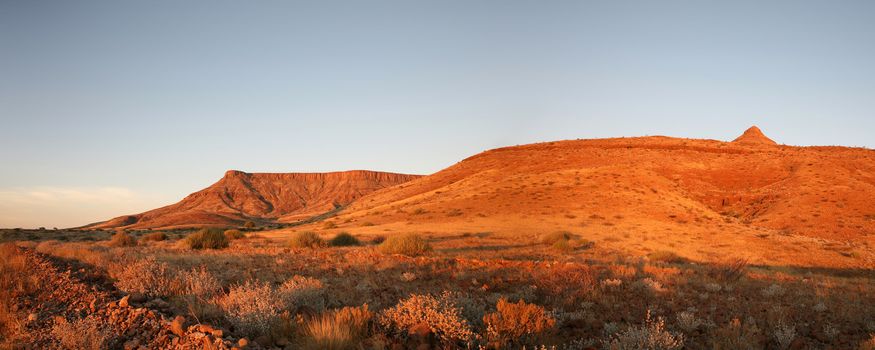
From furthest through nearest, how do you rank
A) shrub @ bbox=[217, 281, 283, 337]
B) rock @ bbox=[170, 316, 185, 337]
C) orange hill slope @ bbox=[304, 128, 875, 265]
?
orange hill slope @ bbox=[304, 128, 875, 265]
shrub @ bbox=[217, 281, 283, 337]
rock @ bbox=[170, 316, 185, 337]

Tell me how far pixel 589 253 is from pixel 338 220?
28.2m

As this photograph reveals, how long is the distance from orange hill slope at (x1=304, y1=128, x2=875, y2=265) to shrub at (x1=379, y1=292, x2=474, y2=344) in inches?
682

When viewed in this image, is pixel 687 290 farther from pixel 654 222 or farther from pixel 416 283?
pixel 654 222

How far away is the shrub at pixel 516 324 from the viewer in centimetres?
578

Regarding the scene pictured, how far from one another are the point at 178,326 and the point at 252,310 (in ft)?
2.94

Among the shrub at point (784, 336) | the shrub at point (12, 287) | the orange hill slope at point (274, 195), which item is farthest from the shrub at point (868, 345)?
the orange hill slope at point (274, 195)

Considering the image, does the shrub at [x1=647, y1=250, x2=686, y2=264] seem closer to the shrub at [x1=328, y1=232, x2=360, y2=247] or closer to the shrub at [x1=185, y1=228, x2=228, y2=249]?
the shrub at [x1=328, y1=232, x2=360, y2=247]

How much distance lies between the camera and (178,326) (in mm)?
5816

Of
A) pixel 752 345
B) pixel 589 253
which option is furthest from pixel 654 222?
pixel 752 345

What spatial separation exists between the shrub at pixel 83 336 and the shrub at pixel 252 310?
141 cm

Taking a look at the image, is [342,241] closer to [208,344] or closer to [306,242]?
[306,242]

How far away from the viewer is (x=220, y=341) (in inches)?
206

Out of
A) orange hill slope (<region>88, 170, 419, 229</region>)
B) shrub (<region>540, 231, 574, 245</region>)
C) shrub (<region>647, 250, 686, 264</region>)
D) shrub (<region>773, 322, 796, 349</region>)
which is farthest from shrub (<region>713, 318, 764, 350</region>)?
orange hill slope (<region>88, 170, 419, 229</region>)

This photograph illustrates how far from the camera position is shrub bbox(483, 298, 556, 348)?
5.78 meters
